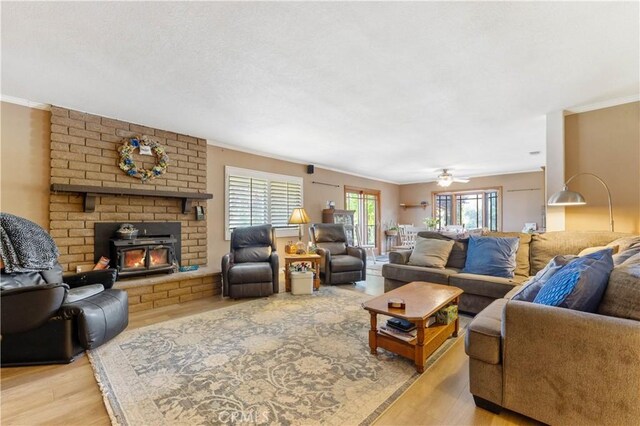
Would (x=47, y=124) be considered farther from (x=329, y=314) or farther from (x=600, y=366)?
(x=600, y=366)

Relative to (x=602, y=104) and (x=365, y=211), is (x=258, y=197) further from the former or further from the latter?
(x=602, y=104)

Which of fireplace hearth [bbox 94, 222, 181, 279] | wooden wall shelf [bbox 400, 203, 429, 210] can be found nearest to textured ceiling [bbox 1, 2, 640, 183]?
fireplace hearth [bbox 94, 222, 181, 279]

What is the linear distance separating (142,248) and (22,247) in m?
1.37

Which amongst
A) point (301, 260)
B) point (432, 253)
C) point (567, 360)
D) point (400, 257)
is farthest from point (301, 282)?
point (567, 360)

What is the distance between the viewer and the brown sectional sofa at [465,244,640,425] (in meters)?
1.26

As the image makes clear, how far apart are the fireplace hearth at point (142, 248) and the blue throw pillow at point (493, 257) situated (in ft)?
13.0

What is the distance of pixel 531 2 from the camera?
1.63 metres

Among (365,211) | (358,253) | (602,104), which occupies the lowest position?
(358,253)

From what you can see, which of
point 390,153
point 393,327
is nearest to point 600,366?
point 393,327

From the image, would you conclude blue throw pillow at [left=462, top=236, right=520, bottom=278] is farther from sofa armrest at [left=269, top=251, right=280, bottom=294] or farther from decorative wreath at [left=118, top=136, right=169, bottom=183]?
decorative wreath at [left=118, top=136, right=169, bottom=183]

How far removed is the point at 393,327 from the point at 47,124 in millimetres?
4322

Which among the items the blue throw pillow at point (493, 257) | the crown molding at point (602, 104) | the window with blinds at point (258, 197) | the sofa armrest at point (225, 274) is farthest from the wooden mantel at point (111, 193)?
the crown molding at point (602, 104)

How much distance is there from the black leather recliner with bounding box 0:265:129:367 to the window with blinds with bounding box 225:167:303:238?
261 cm

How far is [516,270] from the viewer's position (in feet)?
10.5
